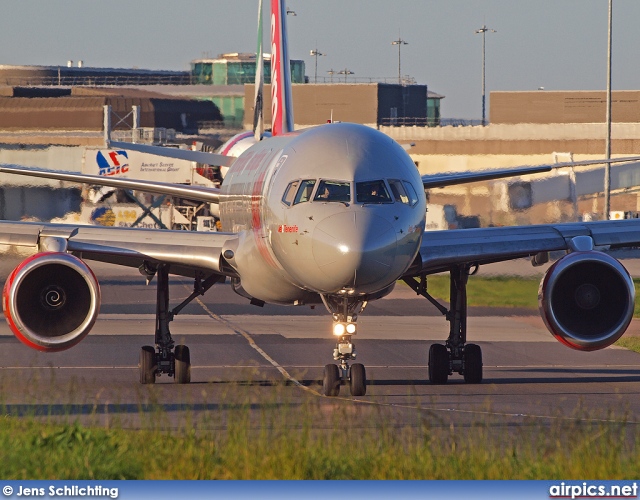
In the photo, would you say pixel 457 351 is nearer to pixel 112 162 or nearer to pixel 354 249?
pixel 354 249

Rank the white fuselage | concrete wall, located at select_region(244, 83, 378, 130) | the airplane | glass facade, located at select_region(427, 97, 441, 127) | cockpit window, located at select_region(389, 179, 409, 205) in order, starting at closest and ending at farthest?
the white fuselage < the airplane < cockpit window, located at select_region(389, 179, 409, 205) < concrete wall, located at select_region(244, 83, 378, 130) < glass facade, located at select_region(427, 97, 441, 127)

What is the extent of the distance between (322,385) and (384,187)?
3.91 meters

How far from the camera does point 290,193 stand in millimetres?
17922

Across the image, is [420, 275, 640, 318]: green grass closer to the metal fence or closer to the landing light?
the landing light

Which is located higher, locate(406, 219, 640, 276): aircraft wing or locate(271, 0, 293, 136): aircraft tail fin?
locate(271, 0, 293, 136): aircraft tail fin

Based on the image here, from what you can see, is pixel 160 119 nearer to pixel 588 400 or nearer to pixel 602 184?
pixel 602 184

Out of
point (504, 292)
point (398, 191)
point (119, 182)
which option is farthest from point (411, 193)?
point (504, 292)

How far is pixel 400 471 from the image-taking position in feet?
35.8

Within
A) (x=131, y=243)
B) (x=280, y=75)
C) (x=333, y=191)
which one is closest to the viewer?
(x=333, y=191)

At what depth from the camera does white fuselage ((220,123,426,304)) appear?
54.3 ft

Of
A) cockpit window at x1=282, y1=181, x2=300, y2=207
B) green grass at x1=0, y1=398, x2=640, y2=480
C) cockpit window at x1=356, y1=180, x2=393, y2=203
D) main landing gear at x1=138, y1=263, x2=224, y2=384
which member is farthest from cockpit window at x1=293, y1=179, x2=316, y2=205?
green grass at x1=0, y1=398, x2=640, y2=480

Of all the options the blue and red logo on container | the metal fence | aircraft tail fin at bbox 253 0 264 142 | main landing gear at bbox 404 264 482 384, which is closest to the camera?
main landing gear at bbox 404 264 482 384

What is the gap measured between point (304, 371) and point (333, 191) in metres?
4.39

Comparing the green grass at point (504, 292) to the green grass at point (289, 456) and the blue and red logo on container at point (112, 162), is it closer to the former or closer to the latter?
the green grass at point (289, 456)
